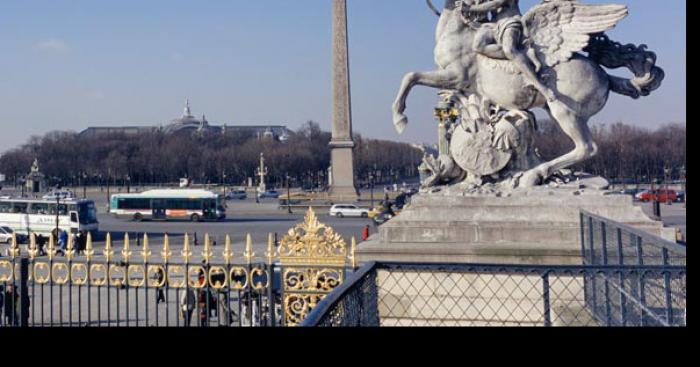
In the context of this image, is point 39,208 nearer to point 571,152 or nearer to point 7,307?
point 7,307

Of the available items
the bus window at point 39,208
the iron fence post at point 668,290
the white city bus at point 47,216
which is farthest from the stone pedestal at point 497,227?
the bus window at point 39,208

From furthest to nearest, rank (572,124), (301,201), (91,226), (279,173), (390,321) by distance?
(279,173) → (301,201) → (91,226) → (572,124) → (390,321)

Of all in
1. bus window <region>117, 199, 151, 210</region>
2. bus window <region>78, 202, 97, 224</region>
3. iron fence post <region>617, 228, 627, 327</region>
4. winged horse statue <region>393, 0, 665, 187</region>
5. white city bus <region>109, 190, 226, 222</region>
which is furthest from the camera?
bus window <region>117, 199, 151, 210</region>

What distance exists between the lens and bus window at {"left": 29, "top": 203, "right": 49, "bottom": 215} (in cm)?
2448

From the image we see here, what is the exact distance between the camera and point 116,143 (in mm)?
80750

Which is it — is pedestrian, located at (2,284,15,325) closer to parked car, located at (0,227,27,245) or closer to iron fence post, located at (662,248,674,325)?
iron fence post, located at (662,248,674,325)

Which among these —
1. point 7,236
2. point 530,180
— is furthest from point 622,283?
point 7,236

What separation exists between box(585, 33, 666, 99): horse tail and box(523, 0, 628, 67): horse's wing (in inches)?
11.1

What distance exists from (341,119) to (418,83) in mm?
37648

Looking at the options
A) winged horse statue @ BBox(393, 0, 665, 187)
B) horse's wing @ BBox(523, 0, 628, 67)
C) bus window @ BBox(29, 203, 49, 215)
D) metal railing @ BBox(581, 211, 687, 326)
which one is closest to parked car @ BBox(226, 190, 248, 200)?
bus window @ BBox(29, 203, 49, 215)

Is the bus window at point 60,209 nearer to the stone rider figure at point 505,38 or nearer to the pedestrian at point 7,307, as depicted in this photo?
the pedestrian at point 7,307
